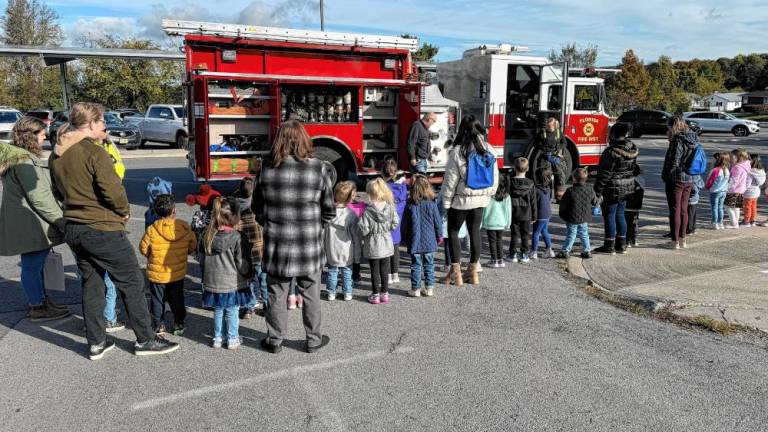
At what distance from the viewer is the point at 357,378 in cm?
405

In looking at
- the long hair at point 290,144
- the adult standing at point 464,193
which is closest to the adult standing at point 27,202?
the long hair at point 290,144

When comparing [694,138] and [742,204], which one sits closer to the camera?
[694,138]

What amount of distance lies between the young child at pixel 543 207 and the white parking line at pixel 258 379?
3.25 metres

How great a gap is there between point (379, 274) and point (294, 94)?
5.83 m

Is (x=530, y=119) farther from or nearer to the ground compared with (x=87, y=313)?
farther from the ground

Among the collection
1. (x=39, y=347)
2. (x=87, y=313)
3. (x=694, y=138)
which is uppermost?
(x=694, y=138)

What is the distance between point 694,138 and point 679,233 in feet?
4.03

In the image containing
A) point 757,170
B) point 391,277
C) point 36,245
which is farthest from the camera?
point 757,170

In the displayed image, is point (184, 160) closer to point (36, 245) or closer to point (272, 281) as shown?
point (36, 245)

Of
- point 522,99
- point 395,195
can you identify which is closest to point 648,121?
point 522,99

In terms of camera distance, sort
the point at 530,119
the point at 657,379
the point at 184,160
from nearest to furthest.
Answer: the point at 657,379, the point at 530,119, the point at 184,160

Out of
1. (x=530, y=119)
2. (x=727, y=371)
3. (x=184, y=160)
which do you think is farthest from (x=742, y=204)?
(x=184, y=160)

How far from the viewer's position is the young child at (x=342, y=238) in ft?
18.4

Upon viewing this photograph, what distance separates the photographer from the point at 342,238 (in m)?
5.65
